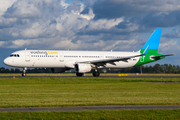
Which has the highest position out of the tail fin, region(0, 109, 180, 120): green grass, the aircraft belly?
the tail fin

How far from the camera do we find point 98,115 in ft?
39.3

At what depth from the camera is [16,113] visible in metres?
12.1

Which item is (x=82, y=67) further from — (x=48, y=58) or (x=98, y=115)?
(x=98, y=115)

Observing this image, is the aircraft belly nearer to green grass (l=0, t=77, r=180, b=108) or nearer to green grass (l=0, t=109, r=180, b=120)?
green grass (l=0, t=77, r=180, b=108)

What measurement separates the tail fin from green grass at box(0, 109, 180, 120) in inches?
1867

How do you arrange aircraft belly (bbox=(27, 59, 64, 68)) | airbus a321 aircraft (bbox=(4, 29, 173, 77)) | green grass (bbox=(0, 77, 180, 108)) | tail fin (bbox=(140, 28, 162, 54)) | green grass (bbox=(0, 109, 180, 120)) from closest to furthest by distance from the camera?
1. green grass (bbox=(0, 109, 180, 120))
2. green grass (bbox=(0, 77, 180, 108))
3. airbus a321 aircraft (bbox=(4, 29, 173, 77))
4. aircraft belly (bbox=(27, 59, 64, 68))
5. tail fin (bbox=(140, 28, 162, 54))

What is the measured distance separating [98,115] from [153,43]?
1970 inches

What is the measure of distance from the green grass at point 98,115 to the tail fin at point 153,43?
47.4m

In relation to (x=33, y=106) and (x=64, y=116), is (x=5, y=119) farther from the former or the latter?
(x=33, y=106)

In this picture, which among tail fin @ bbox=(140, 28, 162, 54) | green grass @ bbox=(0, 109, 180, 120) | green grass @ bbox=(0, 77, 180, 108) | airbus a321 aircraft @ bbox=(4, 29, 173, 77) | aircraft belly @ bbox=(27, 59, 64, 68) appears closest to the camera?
green grass @ bbox=(0, 109, 180, 120)

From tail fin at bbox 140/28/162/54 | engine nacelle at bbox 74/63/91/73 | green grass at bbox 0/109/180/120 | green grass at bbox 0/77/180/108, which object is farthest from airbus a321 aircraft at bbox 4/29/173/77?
green grass at bbox 0/109/180/120

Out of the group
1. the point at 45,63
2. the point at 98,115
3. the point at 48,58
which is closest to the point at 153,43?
the point at 48,58

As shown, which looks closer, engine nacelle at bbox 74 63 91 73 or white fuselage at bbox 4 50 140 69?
white fuselage at bbox 4 50 140 69

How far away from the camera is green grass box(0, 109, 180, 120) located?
11477 millimetres
